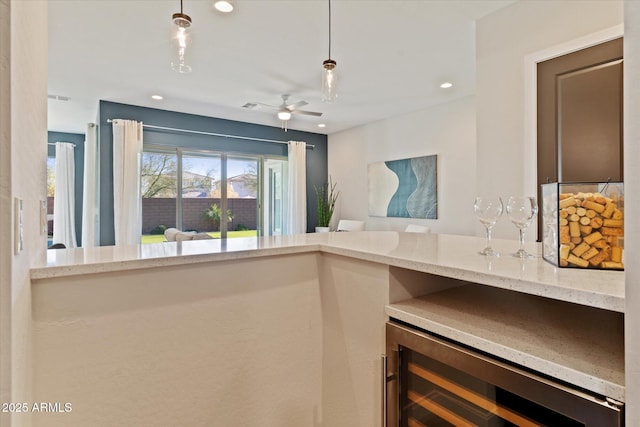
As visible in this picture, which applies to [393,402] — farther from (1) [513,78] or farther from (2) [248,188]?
(2) [248,188]

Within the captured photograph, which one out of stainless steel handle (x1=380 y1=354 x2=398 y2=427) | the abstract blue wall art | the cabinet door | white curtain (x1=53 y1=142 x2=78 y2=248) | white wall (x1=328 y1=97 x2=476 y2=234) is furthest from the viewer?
white curtain (x1=53 y1=142 x2=78 y2=248)

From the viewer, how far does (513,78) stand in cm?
235

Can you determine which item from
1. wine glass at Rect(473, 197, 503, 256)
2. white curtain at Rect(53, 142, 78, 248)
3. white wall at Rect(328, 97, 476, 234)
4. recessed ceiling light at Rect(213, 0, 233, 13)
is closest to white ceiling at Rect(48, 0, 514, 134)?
recessed ceiling light at Rect(213, 0, 233, 13)

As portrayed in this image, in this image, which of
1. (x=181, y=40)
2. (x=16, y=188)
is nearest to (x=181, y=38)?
(x=181, y=40)

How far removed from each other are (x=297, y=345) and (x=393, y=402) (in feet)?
1.69

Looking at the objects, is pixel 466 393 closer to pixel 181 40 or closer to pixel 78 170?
pixel 181 40

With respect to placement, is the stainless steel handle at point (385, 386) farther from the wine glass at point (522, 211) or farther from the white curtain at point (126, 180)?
the white curtain at point (126, 180)

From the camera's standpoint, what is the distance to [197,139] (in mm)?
5480

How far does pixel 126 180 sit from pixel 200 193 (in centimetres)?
116

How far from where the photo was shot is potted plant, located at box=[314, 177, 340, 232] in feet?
21.2

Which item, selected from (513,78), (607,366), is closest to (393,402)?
(607,366)

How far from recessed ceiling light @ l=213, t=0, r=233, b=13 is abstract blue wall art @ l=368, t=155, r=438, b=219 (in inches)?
134

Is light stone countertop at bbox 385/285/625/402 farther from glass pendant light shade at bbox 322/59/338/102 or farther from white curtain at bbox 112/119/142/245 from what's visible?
white curtain at bbox 112/119/142/245

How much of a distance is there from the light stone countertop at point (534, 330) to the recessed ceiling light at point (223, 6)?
2.34 meters
